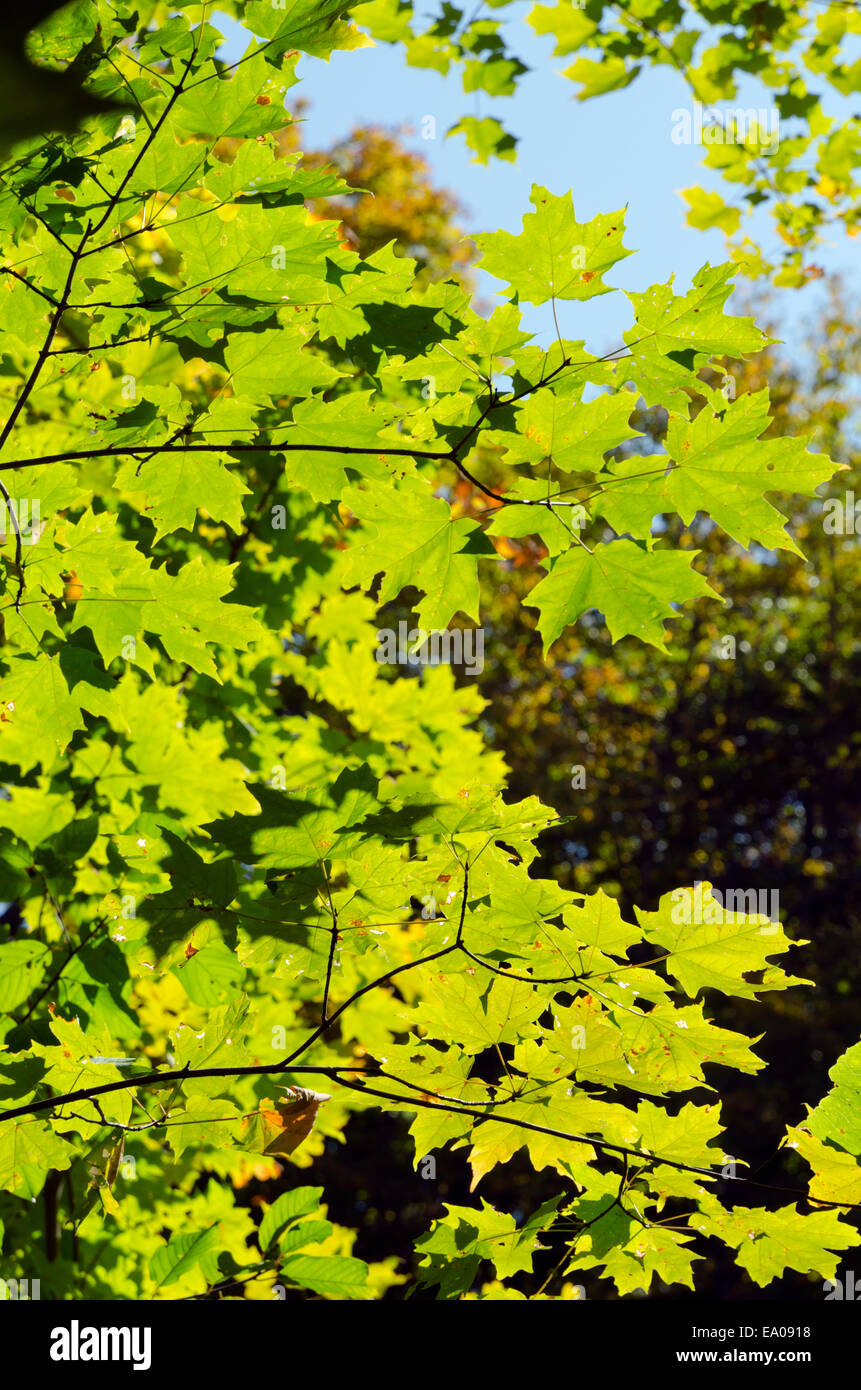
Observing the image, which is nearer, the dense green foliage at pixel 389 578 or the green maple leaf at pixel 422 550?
the dense green foliage at pixel 389 578

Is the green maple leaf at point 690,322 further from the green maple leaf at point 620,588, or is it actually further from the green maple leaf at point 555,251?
the green maple leaf at point 620,588

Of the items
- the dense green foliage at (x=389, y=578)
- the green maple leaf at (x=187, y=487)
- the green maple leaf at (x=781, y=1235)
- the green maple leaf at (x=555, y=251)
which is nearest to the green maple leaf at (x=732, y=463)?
the dense green foliage at (x=389, y=578)

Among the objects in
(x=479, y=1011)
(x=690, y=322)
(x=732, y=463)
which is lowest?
(x=479, y=1011)

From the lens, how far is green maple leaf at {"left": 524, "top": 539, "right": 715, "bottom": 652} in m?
1.42

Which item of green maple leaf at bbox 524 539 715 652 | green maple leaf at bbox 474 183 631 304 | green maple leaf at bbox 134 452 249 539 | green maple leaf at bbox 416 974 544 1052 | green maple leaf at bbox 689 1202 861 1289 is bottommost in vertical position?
green maple leaf at bbox 689 1202 861 1289

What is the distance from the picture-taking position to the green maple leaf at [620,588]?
1.42m

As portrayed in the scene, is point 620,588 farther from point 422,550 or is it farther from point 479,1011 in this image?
point 479,1011

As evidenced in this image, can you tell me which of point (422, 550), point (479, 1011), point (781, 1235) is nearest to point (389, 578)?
point (422, 550)

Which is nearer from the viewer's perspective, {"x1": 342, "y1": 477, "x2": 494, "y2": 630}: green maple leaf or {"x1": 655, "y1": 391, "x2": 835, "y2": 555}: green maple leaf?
{"x1": 655, "y1": 391, "x2": 835, "y2": 555}: green maple leaf

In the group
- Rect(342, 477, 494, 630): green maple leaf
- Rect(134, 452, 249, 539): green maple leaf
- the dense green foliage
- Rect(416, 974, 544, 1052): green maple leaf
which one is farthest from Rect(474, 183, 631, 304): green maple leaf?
Rect(416, 974, 544, 1052): green maple leaf

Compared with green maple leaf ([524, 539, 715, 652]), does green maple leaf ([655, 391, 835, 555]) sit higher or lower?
higher

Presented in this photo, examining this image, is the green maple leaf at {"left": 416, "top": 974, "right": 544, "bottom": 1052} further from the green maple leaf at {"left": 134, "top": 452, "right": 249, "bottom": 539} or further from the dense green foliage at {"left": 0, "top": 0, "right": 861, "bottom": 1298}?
the green maple leaf at {"left": 134, "top": 452, "right": 249, "bottom": 539}

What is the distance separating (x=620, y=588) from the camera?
1451mm
